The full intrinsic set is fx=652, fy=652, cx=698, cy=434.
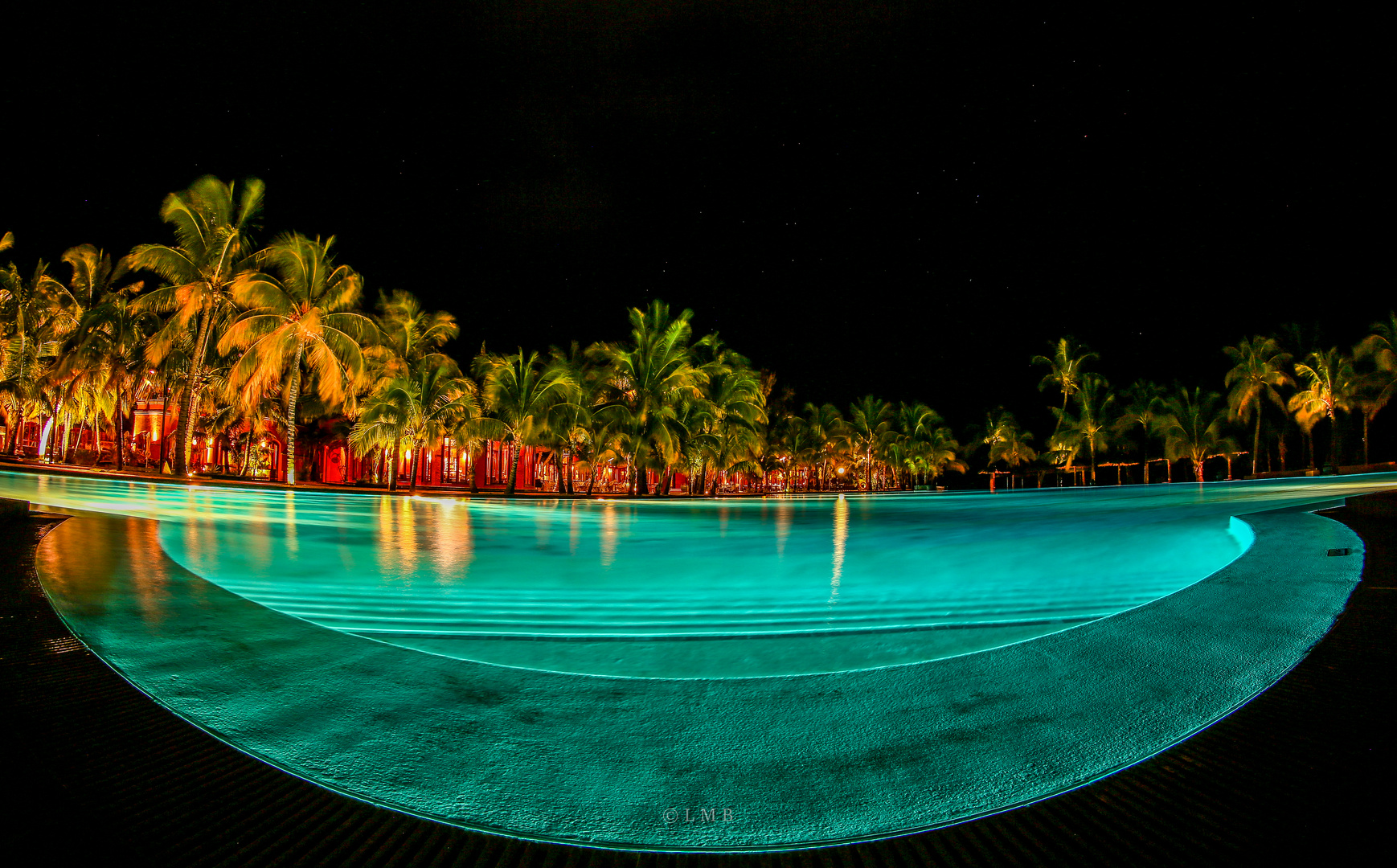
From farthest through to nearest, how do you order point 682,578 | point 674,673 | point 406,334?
point 406,334 < point 682,578 < point 674,673

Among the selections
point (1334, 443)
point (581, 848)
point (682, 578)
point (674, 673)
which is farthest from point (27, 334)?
point (1334, 443)

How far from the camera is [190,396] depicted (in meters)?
19.8

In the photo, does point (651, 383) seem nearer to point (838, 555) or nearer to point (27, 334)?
point (838, 555)

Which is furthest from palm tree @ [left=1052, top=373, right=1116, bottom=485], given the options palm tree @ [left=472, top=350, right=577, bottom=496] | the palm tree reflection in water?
the palm tree reflection in water

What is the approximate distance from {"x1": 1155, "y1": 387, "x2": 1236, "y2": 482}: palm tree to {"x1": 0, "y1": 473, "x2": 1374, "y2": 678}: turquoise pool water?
3576 centimetres

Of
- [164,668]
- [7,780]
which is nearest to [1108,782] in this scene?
[7,780]

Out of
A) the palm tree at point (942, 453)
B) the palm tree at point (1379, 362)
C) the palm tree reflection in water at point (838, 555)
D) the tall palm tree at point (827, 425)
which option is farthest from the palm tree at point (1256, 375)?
the palm tree reflection in water at point (838, 555)

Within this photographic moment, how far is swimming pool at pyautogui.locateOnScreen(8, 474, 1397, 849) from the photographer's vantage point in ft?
6.01

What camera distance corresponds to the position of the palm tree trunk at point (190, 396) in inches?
776

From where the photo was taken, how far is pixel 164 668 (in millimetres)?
2729

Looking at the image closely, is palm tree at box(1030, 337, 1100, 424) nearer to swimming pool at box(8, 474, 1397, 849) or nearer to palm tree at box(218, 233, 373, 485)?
palm tree at box(218, 233, 373, 485)

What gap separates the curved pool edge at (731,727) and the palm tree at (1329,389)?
42786mm

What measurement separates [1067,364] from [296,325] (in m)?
47.1

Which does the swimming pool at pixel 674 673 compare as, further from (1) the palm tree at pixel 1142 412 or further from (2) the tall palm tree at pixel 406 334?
(1) the palm tree at pixel 1142 412
